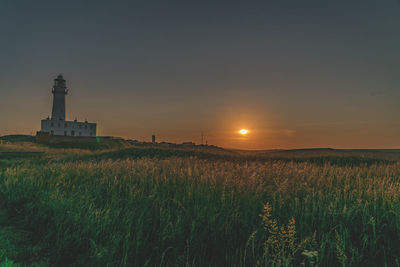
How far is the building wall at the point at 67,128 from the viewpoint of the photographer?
6059 cm

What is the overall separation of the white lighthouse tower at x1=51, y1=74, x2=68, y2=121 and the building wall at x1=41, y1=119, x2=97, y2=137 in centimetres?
172

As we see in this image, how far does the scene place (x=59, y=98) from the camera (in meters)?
60.1

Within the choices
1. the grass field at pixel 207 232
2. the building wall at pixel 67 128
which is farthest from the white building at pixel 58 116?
the grass field at pixel 207 232

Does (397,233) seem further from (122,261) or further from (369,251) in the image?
(122,261)

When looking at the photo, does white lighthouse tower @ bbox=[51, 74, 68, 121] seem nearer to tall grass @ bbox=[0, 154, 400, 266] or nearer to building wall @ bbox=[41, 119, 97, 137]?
building wall @ bbox=[41, 119, 97, 137]

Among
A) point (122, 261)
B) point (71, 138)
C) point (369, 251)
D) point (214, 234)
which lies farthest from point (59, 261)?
point (71, 138)

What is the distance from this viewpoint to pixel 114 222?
11.0 ft

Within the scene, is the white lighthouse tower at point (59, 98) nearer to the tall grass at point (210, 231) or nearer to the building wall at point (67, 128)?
the building wall at point (67, 128)

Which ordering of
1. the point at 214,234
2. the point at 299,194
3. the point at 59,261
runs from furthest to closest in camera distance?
1. the point at 299,194
2. the point at 214,234
3. the point at 59,261

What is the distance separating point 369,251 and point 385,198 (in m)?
1.64

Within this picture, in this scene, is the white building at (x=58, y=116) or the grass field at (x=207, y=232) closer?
the grass field at (x=207, y=232)

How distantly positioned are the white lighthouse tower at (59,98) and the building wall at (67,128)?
1.72 m

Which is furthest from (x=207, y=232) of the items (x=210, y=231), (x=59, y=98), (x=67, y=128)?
(x=67, y=128)

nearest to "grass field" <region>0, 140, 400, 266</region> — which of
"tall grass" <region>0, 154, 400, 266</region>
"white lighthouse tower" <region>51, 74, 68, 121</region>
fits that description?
"tall grass" <region>0, 154, 400, 266</region>
